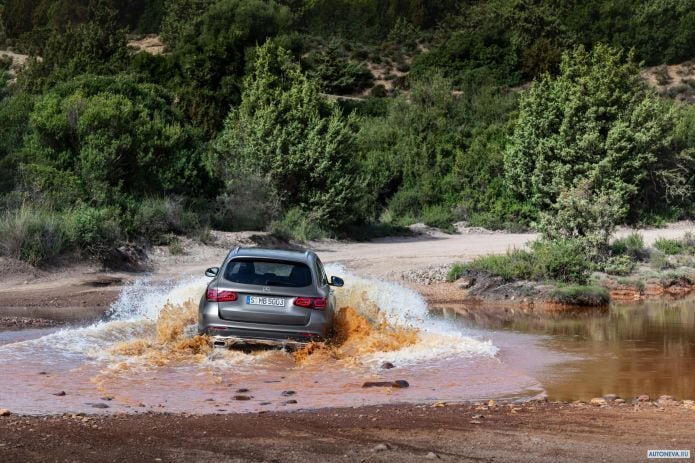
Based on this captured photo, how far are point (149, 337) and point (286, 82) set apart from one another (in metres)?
27.7

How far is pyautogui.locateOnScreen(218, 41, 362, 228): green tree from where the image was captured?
1478 inches

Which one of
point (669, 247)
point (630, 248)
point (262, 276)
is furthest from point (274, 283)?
point (669, 247)

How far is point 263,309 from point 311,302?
0.66 meters

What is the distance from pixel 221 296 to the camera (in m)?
14.1

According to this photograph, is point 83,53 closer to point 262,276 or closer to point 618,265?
point 618,265

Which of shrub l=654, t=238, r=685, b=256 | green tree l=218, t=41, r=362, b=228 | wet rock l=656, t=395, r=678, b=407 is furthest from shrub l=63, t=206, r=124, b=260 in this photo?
wet rock l=656, t=395, r=678, b=407

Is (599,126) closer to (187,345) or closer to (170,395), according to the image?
(187,345)

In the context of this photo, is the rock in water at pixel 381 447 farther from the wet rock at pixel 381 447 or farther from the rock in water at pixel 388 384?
the rock in water at pixel 388 384

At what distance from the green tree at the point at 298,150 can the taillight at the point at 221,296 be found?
2233cm

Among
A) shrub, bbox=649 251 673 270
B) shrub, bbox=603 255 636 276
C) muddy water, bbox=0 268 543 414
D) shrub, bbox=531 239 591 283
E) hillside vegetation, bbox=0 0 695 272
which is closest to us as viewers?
muddy water, bbox=0 268 543 414

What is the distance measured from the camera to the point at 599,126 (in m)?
42.2

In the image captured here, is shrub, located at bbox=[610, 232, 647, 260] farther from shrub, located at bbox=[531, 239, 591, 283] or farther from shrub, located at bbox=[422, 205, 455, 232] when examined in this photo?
shrub, located at bbox=[422, 205, 455, 232]

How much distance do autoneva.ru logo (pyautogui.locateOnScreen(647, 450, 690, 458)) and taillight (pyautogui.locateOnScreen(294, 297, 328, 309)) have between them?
6.40 metres

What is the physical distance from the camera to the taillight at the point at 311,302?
14.1 metres
